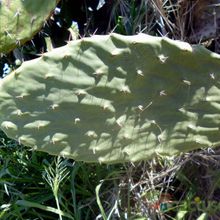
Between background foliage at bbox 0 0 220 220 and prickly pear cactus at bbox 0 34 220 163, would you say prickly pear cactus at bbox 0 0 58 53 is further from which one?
prickly pear cactus at bbox 0 34 220 163

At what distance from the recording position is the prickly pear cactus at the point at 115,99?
158cm

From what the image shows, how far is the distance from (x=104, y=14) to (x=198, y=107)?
2.57 feet

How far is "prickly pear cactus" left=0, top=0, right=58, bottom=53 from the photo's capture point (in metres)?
1.77

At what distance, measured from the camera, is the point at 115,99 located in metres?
1.61

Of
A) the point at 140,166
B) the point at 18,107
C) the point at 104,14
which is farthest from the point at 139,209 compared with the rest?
the point at 104,14

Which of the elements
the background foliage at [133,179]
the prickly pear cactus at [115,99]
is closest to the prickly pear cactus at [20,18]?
the background foliage at [133,179]

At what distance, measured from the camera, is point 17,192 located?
1954 mm

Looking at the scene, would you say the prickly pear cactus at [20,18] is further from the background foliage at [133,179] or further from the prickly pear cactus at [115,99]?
the prickly pear cactus at [115,99]

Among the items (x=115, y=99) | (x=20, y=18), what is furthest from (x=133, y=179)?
(x=20, y=18)

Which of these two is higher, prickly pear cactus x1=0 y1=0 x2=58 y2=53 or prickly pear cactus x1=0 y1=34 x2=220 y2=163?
prickly pear cactus x1=0 y1=0 x2=58 y2=53

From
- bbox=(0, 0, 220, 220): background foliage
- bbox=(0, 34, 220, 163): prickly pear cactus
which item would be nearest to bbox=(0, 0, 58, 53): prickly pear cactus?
bbox=(0, 0, 220, 220): background foliage

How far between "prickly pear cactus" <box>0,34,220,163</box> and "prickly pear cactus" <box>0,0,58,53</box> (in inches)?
9.5

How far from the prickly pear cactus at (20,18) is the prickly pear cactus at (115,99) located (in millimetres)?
243

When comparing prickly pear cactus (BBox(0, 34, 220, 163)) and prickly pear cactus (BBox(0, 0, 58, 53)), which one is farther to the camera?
prickly pear cactus (BBox(0, 0, 58, 53))
